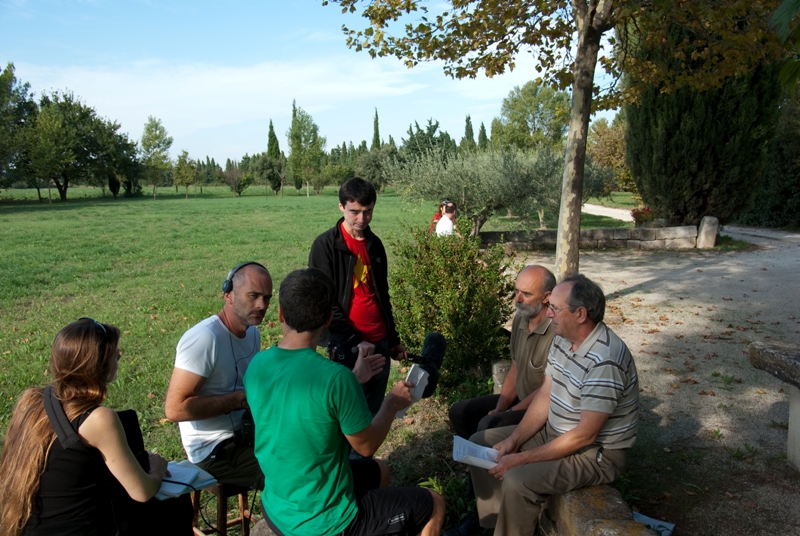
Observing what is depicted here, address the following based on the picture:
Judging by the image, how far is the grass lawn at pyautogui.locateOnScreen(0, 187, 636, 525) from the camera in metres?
4.56

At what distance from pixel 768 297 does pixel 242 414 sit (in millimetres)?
8477

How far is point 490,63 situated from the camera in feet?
28.7

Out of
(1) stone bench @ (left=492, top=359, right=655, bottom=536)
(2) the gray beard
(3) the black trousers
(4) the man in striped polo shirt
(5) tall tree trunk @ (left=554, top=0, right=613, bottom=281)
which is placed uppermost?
(5) tall tree trunk @ (left=554, top=0, right=613, bottom=281)

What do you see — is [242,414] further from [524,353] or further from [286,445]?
[524,353]

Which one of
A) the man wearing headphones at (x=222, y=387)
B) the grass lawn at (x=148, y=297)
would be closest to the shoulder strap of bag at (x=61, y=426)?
the man wearing headphones at (x=222, y=387)

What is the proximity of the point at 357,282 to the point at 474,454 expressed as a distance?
1398 millimetres

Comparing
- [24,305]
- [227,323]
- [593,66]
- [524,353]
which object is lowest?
[24,305]

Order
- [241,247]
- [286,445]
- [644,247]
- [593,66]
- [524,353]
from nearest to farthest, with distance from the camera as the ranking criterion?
[286,445], [524,353], [593,66], [644,247], [241,247]

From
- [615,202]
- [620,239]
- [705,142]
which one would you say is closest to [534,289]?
[620,239]

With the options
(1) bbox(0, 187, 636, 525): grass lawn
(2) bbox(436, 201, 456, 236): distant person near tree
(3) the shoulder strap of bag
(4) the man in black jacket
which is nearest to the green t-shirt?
(3) the shoulder strap of bag

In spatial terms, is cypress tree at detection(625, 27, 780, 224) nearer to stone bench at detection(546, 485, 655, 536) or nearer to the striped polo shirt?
the striped polo shirt

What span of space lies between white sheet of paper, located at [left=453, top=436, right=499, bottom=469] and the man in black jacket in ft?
2.42

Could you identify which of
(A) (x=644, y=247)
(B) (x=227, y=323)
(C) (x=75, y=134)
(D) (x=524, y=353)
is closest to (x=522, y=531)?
(D) (x=524, y=353)

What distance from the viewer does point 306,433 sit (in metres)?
2.13
